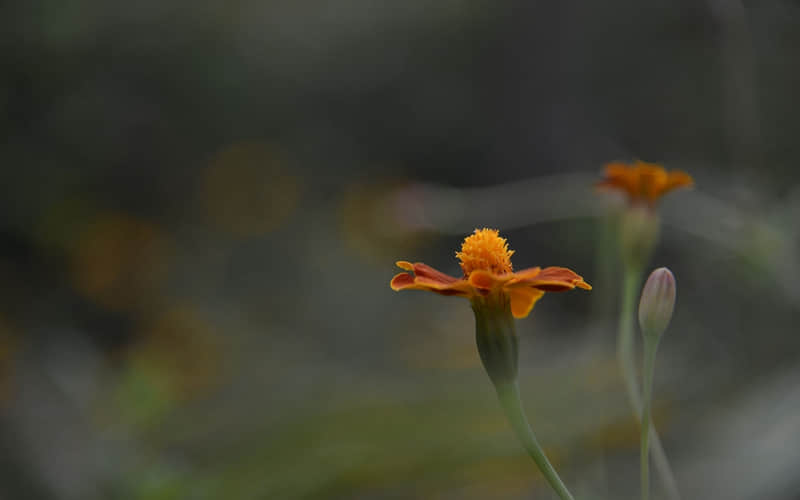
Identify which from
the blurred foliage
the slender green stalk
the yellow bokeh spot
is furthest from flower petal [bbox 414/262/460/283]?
the yellow bokeh spot

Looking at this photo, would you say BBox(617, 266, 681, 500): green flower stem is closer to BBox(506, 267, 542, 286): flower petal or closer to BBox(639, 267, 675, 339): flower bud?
BBox(639, 267, 675, 339): flower bud

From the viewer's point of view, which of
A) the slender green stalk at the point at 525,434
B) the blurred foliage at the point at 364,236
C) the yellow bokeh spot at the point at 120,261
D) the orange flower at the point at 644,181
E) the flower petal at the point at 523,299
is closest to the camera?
the slender green stalk at the point at 525,434

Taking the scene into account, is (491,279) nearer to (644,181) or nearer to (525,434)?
(525,434)

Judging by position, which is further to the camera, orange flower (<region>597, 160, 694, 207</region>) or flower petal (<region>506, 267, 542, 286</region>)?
orange flower (<region>597, 160, 694, 207</region>)

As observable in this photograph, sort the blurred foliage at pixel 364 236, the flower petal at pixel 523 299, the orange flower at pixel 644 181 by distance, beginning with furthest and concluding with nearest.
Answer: the blurred foliage at pixel 364 236, the orange flower at pixel 644 181, the flower petal at pixel 523 299

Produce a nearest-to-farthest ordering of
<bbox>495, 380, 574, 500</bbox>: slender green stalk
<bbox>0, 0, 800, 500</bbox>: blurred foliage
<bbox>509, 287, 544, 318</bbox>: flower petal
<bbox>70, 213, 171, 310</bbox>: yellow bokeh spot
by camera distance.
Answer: <bbox>495, 380, 574, 500</bbox>: slender green stalk
<bbox>509, 287, 544, 318</bbox>: flower petal
<bbox>0, 0, 800, 500</bbox>: blurred foliage
<bbox>70, 213, 171, 310</bbox>: yellow bokeh spot

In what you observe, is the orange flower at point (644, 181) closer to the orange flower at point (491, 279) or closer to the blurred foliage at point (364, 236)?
the orange flower at point (491, 279)

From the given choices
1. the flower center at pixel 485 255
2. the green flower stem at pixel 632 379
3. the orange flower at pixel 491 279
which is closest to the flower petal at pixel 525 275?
the orange flower at pixel 491 279

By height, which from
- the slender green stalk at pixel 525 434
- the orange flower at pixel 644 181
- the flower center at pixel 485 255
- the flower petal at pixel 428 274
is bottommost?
the slender green stalk at pixel 525 434
